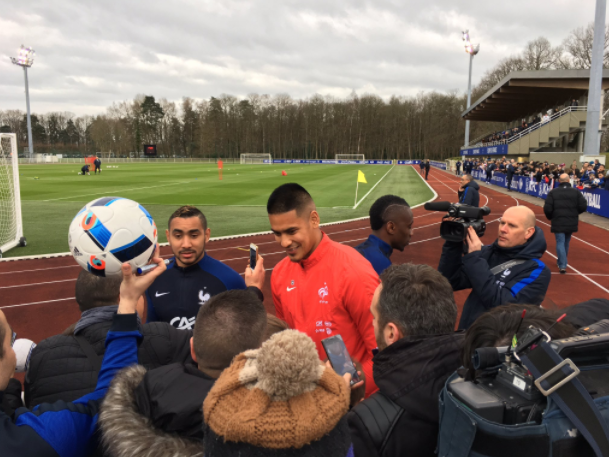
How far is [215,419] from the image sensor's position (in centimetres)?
116

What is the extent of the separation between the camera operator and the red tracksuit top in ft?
2.86

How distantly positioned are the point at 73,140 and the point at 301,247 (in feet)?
459

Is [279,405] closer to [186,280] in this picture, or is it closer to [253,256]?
[253,256]

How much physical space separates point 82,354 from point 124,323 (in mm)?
397

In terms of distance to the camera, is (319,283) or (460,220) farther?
(460,220)

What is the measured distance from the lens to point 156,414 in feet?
5.16

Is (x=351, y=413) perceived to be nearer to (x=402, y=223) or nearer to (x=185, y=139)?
(x=402, y=223)

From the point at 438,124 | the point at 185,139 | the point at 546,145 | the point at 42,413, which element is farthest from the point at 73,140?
the point at 42,413

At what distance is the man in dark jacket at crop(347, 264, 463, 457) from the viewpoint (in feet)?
5.21

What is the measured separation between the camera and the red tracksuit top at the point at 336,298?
9.27 feet

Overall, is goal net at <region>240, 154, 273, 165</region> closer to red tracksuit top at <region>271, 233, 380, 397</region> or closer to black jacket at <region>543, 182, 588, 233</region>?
black jacket at <region>543, 182, 588, 233</region>

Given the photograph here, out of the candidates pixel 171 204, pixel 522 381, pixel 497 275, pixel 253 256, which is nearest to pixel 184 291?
pixel 253 256

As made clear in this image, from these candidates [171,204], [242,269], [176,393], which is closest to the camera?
[176,393]

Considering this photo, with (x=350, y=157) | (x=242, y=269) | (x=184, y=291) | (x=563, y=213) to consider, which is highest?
(x=350, y=157)
